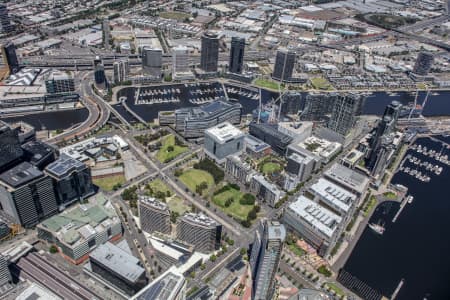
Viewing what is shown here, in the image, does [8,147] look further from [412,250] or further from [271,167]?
[412,250]

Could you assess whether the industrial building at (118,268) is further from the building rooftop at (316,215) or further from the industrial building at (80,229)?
the building rooftop at (316,215)

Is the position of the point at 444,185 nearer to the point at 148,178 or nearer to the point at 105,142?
the point at 148,178

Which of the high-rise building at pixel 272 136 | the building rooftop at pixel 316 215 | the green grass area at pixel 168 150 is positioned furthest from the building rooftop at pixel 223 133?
the building rooftop at pixel 316 215

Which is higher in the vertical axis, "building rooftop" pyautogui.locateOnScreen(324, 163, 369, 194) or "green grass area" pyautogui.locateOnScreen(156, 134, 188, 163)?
"building rooftop" pyautogui.locateOnScreen(324, 163, 369, 194)

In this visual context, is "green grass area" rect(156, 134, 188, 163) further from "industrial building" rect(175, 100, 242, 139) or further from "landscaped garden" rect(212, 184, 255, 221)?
"landscaped garden" rect(212, 184, 255, 221)

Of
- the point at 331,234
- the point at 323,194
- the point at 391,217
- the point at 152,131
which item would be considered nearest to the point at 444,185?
the point at 391,217

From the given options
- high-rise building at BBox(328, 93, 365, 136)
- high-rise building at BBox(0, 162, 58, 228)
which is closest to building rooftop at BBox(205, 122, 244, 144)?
high-rise building at BBox(328, 93, 365, 136)
